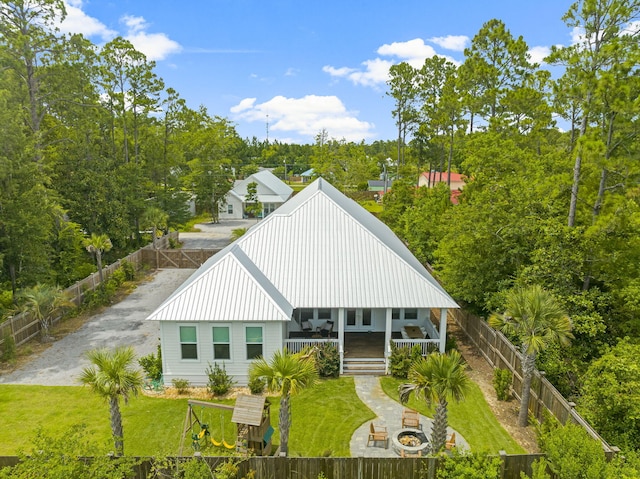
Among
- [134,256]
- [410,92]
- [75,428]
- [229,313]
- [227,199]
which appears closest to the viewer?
[75,428]

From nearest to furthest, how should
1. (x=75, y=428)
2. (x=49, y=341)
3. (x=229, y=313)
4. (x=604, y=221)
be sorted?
(x=75, y=428) → (x=604, y=221) → (x=229, y=313) → (x=49, y=341)

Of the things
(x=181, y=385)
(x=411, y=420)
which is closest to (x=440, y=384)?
(x=411, y=420)

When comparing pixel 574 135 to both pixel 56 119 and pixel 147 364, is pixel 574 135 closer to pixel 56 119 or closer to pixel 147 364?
pixel 147 364

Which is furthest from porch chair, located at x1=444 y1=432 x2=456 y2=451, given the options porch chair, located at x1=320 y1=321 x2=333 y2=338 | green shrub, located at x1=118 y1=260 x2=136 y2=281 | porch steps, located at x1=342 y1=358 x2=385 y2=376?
green shrub, located at x1=118 y1=260 x2=136 y2=281

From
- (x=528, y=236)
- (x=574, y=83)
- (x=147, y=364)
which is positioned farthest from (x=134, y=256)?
(x=574, y=83)

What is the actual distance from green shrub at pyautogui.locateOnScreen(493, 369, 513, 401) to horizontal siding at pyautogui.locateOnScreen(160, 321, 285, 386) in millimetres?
8638

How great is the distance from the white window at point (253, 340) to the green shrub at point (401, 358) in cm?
573

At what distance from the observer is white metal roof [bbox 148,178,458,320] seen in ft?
57.6

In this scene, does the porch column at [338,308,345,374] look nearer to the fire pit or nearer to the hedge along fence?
the fire pit

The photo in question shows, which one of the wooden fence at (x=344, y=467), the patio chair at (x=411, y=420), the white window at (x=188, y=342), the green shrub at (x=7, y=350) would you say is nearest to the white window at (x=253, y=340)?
the white window at (x=188, y=342)

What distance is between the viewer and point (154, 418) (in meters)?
15.4

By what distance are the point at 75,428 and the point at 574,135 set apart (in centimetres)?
3312

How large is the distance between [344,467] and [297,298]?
29.3ft

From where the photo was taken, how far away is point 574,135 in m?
30.2
